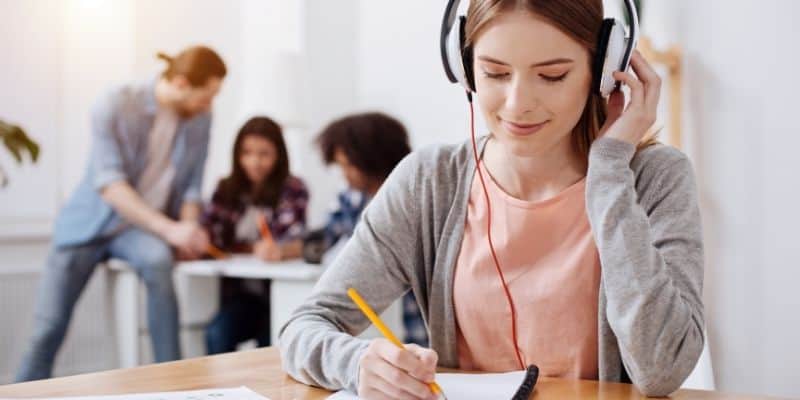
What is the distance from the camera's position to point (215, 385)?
91 cm

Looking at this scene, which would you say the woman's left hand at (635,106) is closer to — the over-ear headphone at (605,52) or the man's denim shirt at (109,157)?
the over-ear headphone at (605,52)

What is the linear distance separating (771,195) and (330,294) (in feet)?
5.50

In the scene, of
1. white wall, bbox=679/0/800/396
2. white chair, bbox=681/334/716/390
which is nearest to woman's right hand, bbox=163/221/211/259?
white wall, bbox=679/0/800/396

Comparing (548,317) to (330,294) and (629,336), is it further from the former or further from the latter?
(330,294)

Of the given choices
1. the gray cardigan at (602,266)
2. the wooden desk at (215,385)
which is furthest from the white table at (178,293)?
the wooden desk at (215,385)

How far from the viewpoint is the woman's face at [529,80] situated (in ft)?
3.15

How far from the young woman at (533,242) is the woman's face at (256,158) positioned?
6.98ft

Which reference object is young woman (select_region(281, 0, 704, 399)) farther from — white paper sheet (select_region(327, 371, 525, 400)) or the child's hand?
the child's hand

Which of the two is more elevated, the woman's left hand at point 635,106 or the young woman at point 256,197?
the woman's left hand at point 635,106

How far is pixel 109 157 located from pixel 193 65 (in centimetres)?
42

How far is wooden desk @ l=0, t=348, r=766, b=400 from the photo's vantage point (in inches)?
34.3

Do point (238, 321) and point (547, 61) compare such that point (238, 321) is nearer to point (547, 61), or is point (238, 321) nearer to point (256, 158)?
point (256, 158)

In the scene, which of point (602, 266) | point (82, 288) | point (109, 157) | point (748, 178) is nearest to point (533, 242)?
point (602, 266)

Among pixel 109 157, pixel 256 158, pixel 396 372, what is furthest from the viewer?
pixel 256 158
